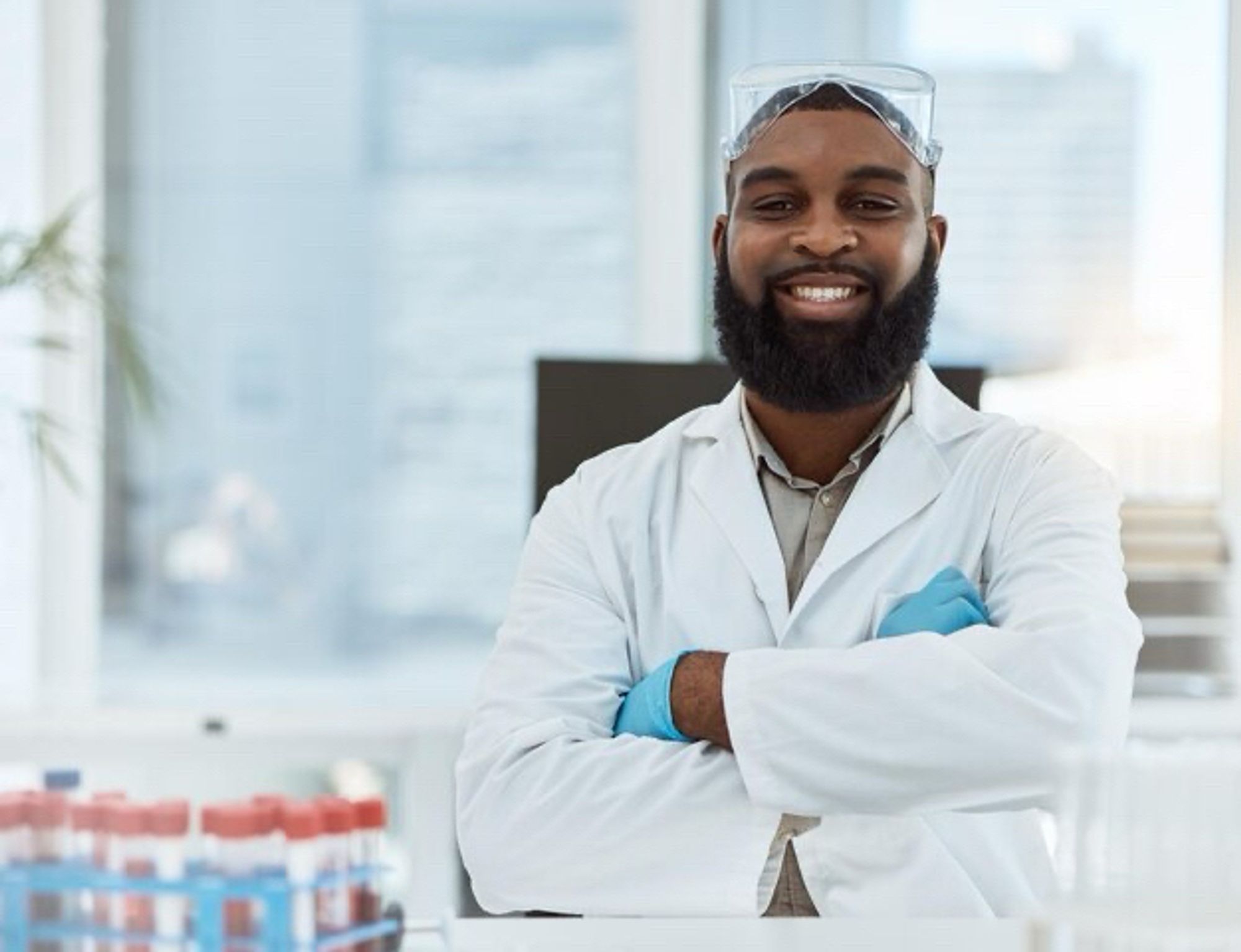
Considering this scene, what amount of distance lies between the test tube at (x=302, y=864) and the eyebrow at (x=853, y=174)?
3.71ft

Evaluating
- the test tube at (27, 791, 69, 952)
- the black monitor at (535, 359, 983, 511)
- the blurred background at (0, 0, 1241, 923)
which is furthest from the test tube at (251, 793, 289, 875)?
the blurred background at (0, 0, 1241, 923)

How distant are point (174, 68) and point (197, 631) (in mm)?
1186

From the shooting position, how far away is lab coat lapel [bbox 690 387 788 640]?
6.49 ft

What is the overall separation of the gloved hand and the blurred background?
6.66 feet

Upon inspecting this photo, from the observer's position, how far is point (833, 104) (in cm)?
204

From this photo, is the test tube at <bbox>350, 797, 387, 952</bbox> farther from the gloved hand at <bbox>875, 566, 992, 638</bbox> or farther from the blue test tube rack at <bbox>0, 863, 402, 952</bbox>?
the gloved hand at <bbox>875, 566, 992, 638</bbox>

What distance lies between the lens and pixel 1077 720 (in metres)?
1.72

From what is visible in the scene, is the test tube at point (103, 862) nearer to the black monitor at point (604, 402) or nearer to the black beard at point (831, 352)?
the black beard at point (831, 352)

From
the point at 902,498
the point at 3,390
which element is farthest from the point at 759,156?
the point at 3,390

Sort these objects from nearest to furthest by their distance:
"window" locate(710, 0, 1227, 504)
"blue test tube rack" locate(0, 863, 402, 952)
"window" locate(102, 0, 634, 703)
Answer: "blue test tube rack" locate(0, 863, 402, 952) → "window" locate(710, 0, 1227, 504) → "window" locate(102, 0, 634, 703)

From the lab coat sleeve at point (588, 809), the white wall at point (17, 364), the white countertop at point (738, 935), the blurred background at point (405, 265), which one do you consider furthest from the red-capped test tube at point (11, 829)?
the white wall at point (17, 364)

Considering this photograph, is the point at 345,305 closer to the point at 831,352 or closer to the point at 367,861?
the point at 831,352

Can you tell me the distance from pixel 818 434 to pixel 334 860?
1101 millimetres

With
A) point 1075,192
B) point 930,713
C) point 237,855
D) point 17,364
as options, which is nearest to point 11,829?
point 237,855
